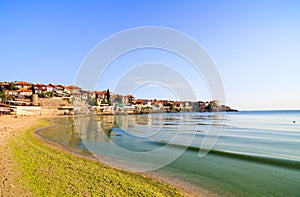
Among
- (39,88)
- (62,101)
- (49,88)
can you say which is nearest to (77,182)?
(62,101)

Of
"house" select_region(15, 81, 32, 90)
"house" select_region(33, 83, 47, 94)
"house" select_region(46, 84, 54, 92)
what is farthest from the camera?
"house" select_region(46, 84, 54, 92)

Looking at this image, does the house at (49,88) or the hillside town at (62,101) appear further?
the house at (49,88)

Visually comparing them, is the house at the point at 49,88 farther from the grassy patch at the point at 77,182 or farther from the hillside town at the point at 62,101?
the grassy patch at the point at 77,182

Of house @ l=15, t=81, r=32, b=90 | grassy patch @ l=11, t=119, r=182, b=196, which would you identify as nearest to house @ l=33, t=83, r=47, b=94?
house @ l=15, t=81, r=32, b=90

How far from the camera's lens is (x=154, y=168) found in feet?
34.0

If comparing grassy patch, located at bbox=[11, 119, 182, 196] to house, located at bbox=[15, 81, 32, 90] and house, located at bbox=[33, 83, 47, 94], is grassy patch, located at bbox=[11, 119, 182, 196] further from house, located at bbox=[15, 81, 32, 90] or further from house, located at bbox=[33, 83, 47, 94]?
house, located at bbox=[15, 81, 32, 90]

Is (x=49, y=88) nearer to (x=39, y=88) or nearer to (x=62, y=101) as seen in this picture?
(x=39, y=88)

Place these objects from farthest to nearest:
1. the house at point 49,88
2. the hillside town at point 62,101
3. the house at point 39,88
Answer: the house at point 49,88 → the house at point 39,88 → the hillside town at point 62,101

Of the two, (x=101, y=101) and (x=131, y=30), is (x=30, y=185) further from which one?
(x=101, y=101)

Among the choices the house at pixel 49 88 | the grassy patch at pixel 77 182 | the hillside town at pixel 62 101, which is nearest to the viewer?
the grassy patch at pixel 77 182

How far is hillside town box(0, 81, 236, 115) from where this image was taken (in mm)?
71188

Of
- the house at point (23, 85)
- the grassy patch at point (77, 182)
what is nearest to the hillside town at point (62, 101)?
the house at point (23, 85)

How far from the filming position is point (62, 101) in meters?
89.8

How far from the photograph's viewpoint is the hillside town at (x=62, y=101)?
71.2 m
